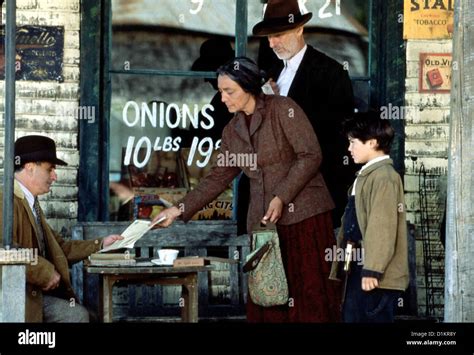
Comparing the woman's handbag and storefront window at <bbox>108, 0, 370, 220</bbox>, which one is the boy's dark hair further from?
storefront window at <bbox>108, 0, 370, 220</bbox>

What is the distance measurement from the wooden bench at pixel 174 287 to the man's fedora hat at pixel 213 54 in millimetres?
1262

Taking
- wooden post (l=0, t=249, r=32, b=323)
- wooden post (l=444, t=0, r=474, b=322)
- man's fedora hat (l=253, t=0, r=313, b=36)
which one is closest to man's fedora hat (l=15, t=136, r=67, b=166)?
wooden post (l=0, t=249, r=32, b=323)

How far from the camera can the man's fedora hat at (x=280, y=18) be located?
10.3 meters

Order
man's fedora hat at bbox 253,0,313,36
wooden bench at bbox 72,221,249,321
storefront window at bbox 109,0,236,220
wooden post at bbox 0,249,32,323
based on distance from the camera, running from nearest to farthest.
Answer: wooden post at bbox 0,249,32,323, man's fedora hat at bbox 253,0,313,36, wooden bench at bbox 72,221,249,321, storefront window at bbox 109,0,236,220

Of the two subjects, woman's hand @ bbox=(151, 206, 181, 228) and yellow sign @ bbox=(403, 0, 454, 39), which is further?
yellow sign @ bbox=(403, 0, 454, 39)

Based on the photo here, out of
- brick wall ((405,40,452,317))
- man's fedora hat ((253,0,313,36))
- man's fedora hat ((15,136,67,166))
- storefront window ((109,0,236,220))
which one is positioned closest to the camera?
man's fedora hat ((15,136,67,166))

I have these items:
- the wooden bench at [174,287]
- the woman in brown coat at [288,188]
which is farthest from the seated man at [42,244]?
the wooden bench at [174,287]

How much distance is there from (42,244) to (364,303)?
2.30 meters

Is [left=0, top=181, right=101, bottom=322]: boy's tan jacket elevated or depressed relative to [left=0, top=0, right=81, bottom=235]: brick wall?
depressed

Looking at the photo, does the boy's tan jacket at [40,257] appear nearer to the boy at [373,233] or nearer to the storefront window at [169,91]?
the storefront window at [169,91]

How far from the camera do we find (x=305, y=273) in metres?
9.49

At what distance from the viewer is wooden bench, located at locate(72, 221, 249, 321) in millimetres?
10523

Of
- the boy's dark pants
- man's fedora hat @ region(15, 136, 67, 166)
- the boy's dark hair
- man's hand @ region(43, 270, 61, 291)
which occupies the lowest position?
the boy's dark pants

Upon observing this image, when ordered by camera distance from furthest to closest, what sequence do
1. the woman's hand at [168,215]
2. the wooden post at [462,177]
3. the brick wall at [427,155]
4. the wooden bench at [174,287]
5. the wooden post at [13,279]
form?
the brick wall at [427,155]
the wooden bench at [174,287]
the woman's hand at [168,215]
the wooden post at [462,177]
the wooden post at [13,279]
